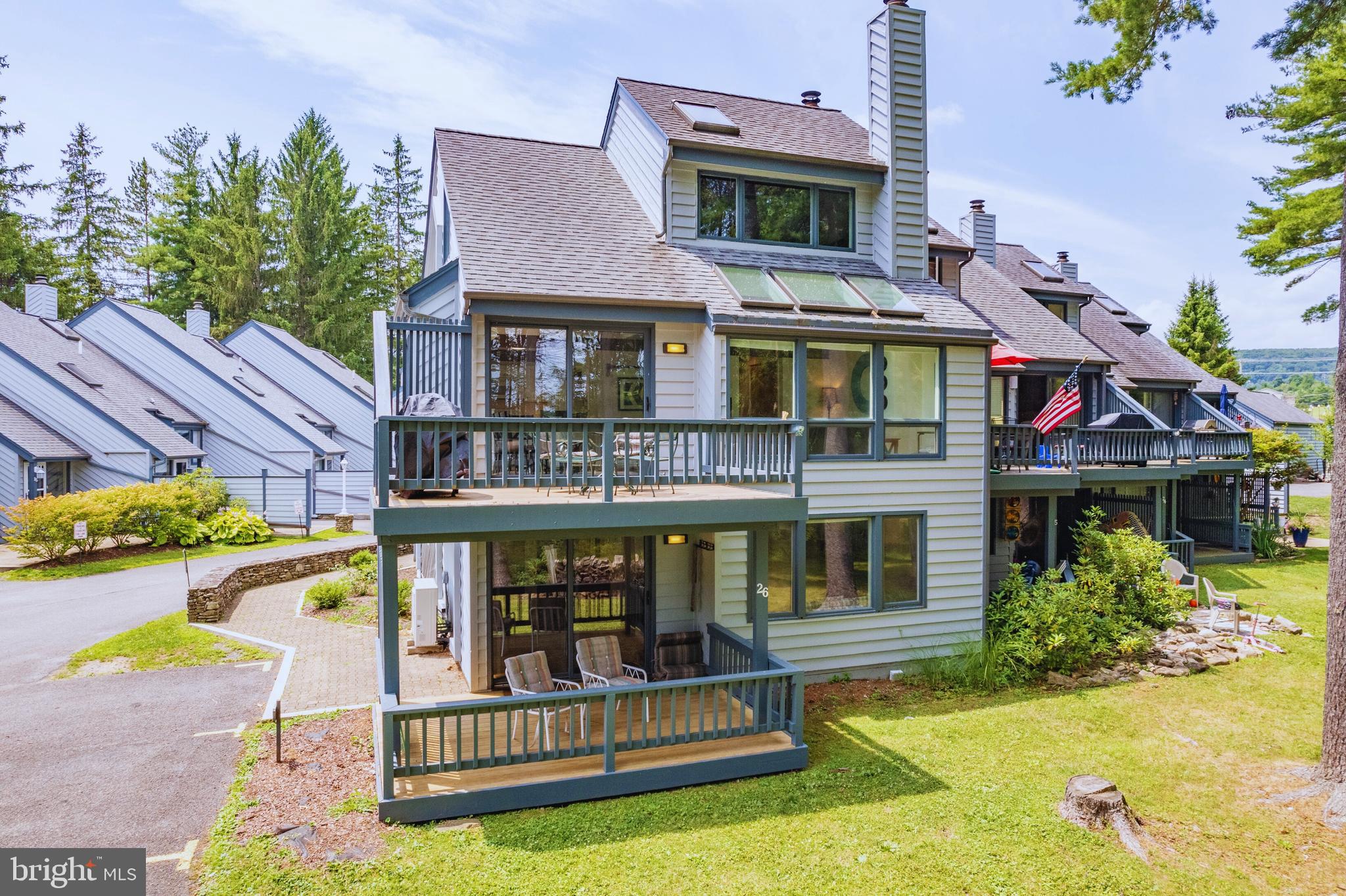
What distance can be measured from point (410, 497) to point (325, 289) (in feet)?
125

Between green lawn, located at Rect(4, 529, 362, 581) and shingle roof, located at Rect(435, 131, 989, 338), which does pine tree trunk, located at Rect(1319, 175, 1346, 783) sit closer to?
shingle roof, located at Rect(435, 131, 989, 338)

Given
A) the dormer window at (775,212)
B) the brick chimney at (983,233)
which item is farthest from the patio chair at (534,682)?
the brick chimney at (983,233)

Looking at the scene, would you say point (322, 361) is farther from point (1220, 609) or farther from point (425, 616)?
point (1220, 609)

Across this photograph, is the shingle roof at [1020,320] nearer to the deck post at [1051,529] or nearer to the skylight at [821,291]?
the deck post at [1051,529]

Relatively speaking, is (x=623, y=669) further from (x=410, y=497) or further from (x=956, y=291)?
(x=956, y=291)

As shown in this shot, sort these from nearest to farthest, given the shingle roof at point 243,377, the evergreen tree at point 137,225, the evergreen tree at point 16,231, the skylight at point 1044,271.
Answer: the skylight at point 1044,271, the shingle roof at point 243,377, the evergreen tree at point 16,231, the evergreen tree at point 137,225

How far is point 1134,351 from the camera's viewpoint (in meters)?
22.8

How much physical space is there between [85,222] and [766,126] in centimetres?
4796

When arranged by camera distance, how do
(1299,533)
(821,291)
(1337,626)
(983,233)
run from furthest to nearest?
(1299,533), (983,233), (821,291), (1337,626)

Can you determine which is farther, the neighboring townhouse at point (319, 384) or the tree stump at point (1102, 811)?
the neighboring townhouse at point (319, 384)

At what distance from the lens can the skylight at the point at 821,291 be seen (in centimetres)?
1085

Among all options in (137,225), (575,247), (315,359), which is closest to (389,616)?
(575,247)

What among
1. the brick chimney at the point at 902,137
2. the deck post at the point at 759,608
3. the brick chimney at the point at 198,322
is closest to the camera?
the deck post at the point at 759,608

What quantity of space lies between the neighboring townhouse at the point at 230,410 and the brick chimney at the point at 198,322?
77.0 inches
